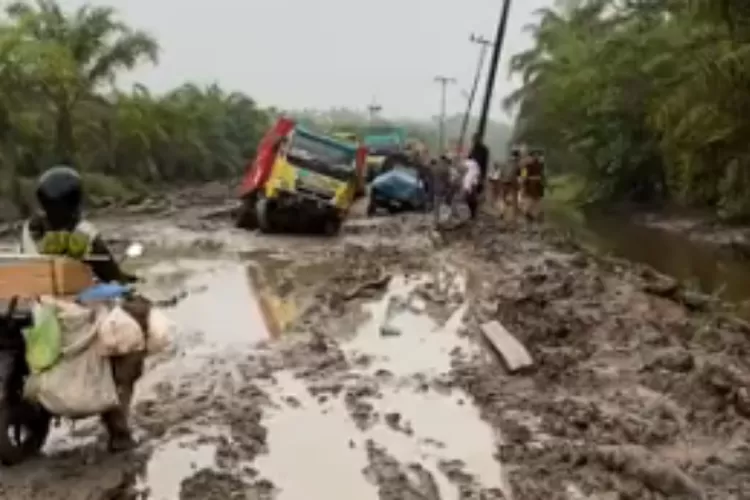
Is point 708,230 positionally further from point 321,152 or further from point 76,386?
point 76,386

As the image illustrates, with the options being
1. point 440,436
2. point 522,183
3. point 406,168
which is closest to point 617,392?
point 440,436

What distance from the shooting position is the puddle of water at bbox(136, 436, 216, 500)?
6.36m

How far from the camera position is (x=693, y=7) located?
828 inches

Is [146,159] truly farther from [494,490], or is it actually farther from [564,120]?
[494,490]

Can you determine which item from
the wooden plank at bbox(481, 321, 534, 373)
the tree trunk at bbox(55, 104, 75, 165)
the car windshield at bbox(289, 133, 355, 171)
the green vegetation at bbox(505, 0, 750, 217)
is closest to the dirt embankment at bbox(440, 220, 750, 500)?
the wooden plank at bbox(481, 321, 534, 373)

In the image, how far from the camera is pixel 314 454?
720 cm

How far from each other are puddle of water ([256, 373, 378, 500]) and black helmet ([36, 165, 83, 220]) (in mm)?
1868

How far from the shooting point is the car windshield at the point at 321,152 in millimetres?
24344

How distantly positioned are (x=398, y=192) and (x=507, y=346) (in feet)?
70.0

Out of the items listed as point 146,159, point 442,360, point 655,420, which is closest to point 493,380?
point 442,360

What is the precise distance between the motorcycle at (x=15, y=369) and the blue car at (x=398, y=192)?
2468 centimetres

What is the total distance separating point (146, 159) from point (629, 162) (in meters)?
18.7

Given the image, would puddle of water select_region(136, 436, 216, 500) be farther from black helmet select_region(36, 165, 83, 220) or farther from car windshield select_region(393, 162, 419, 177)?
car windshield select_region(393, 162, 419, 177)

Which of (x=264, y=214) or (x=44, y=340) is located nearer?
(x=44, y=340)
